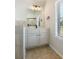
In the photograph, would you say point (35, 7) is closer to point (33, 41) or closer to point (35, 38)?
point (35, 38)

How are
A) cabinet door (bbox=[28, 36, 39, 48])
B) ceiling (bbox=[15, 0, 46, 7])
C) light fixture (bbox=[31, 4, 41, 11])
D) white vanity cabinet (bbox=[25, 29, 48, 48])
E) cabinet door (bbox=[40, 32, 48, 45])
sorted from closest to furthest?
ceiling (bbox=[15, 0, 46, 7])
white vanity cabinet (bbox=[25, 29, 48, 48])
cabinet door (bbox=[28, 36, 39, 48])
light fixture (bbox=[31, 4, 41, 11])
cabinet door (bbox=[40, 32, 48, 45])

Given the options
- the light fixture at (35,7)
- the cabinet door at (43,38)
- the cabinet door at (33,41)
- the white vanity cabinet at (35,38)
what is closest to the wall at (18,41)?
the white vanity cabinet at (35,38)

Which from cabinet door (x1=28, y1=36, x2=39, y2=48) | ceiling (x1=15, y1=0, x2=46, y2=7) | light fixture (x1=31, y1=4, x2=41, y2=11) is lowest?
cabinet door (x1=28, y1=36, x2=39, y2=48)

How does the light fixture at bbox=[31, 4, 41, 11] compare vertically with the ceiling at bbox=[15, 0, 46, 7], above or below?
below

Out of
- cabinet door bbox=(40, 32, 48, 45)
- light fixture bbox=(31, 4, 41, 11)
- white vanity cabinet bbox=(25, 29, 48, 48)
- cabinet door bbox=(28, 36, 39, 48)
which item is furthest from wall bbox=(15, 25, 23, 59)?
cabinet door bbox=(40, 32, 48, 45)

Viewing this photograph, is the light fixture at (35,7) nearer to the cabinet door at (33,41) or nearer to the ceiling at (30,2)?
the ceiling at (30,2)

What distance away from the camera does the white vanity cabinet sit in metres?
3.42

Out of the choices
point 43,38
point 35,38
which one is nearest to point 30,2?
point 35,38

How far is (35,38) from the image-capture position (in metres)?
3.87

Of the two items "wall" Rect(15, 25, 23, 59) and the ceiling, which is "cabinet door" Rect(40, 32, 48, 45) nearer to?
the ceiling
